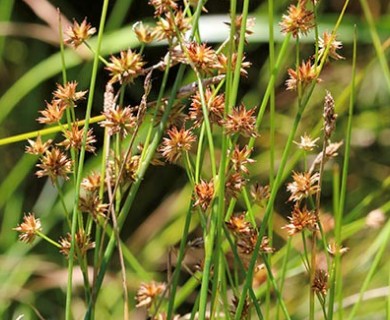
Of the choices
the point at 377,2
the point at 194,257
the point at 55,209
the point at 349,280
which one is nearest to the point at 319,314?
the point at 349,280

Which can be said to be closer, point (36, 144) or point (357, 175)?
point (36, 144)

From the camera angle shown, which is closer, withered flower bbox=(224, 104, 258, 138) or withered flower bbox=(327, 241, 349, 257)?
withered flower bbox=(224, 104, 258, 138)

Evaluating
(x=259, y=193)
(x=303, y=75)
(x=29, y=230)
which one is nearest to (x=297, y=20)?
(x=303, y=75)

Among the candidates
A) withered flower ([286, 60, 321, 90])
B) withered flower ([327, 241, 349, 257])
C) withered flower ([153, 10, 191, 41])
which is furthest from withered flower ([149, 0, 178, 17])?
withered flower ([327, 241, 349, 257])

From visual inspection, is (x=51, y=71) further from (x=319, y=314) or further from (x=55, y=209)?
(x=319, y=314)

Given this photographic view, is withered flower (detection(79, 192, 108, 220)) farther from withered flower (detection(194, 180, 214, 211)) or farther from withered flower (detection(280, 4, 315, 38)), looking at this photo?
withered flower (detection(280, 4, 315, 38))

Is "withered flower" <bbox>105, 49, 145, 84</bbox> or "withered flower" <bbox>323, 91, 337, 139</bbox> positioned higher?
"withered flower" <bbox>105, 49, 145, 84</bbox>

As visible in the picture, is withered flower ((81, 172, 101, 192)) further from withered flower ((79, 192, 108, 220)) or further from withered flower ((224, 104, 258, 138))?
withered flower ((224, 104, 258, 138))

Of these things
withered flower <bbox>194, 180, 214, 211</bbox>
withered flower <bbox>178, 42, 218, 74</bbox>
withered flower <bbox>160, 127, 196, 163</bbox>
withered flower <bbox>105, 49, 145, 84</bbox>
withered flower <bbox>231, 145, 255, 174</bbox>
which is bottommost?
withered flower <bbox>194, 180, 214, 211</bbox>

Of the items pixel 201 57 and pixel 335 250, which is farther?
pixel 335 250

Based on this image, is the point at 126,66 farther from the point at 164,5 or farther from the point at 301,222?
the point at 301,222

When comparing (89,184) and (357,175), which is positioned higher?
(357,175)
